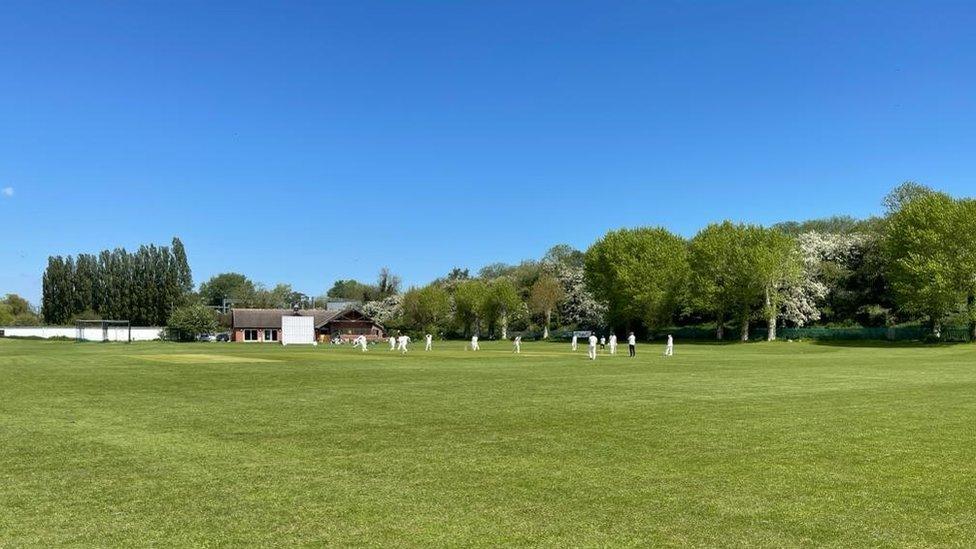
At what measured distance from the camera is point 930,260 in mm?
72875

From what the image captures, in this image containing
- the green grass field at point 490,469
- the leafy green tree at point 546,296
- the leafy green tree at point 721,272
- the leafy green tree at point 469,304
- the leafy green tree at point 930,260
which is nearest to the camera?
the green grass field at point 490,469

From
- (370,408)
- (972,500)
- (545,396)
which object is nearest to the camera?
(972,500)

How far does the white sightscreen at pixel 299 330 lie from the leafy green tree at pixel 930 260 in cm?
7136

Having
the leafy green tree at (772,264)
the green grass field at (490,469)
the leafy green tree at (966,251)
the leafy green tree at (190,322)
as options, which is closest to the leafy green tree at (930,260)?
the leafy green tree at (966,251)

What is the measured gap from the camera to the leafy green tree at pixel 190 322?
116 metres

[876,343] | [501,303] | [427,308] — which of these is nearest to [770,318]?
[876,343]

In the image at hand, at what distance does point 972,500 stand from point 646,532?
453 centimetres

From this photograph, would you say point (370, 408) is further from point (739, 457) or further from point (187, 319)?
point (187, 319)

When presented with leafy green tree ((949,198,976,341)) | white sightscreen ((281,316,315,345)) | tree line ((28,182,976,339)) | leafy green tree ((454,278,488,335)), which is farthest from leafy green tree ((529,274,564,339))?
leafy green tree ((949,198,976,341))

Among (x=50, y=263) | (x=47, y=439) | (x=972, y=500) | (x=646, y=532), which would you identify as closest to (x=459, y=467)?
(x=646, y=532)

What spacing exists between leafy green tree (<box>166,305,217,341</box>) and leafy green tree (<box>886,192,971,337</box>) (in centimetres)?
9392

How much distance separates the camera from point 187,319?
116375mm

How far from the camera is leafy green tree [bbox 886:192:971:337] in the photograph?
2857 inches

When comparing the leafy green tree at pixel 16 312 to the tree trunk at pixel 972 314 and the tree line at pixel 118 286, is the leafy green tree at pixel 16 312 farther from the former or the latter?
the tree trunk at pixel 972 314
